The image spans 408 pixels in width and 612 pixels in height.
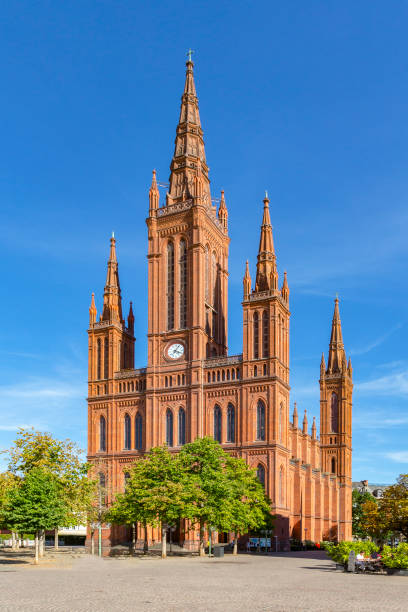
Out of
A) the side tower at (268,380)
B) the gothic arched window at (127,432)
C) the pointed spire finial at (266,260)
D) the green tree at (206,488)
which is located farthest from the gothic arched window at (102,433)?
the green tree at (206,488)

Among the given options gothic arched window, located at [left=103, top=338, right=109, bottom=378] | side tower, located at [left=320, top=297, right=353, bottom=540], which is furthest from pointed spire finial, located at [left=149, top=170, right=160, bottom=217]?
side tower, located at [left=320, top=297, right=353, bottom=540]

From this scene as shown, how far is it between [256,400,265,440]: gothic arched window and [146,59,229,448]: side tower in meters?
7.35

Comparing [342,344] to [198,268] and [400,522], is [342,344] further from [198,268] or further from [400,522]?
[400,522]

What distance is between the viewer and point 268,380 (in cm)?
8669

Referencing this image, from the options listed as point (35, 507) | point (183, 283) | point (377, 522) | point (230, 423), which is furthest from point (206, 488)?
point (183, 283)

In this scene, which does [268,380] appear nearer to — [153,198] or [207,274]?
[207,274]

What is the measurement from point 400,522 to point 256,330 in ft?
116

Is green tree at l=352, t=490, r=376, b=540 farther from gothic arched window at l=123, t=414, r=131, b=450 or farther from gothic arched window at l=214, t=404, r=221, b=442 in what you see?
gothic arched window at l=123, t=414, r=131, b=450

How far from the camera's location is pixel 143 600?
27438 mm

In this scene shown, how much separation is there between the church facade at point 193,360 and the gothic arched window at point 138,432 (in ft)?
0.44

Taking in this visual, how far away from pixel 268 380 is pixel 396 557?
1823 inches

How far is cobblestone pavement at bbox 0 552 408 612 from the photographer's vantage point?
25547 millimetres

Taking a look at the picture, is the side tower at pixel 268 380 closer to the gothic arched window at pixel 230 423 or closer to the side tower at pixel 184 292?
the gothic arched window at pixel 230 423

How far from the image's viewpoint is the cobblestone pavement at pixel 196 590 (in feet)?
83.8
